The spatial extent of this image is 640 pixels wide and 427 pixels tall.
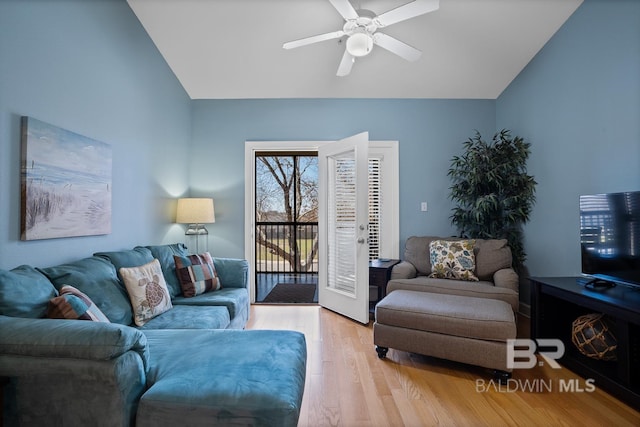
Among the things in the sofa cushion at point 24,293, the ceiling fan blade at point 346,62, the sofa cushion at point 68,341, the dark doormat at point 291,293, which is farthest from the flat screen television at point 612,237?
the sofa cushion at point 24,293

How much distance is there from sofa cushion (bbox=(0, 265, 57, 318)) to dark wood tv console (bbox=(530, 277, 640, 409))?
312 centimetres

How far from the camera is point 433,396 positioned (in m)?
1.97

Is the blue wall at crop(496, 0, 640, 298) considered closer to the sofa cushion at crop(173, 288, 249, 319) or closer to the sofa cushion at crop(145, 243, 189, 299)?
the sofa cushion at crop(173, 288, 249, 319)

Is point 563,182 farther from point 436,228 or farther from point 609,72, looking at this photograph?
point 436,228

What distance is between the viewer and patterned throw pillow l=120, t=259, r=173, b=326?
2.08 meters

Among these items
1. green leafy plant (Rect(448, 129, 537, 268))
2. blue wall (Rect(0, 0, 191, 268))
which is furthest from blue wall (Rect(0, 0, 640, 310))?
green leafy plant (Rect(448, 129, 537, 268))

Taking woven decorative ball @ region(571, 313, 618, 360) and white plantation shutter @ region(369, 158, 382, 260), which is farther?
white plantation shutter @ region(369, 158, 382, 260)

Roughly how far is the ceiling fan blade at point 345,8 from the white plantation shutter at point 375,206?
201 cm

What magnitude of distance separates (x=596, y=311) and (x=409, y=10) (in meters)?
2.42

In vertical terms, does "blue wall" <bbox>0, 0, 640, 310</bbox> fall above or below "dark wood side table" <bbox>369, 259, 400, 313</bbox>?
above

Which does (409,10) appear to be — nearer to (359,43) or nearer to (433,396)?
(359,43)

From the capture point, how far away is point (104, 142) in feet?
7.97

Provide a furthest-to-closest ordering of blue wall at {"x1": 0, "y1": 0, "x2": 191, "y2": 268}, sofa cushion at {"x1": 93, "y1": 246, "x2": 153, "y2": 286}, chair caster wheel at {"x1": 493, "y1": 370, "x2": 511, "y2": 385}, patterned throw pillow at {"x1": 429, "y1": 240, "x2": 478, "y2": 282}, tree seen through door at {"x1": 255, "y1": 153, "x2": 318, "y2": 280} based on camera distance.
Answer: tree seen through door at {"x1": 255, "y1": 153, "x2": 318, "y2": 280}, patterned throw pillow at {"x1": 429, "y1": 240, "x2": 478, "y2": 282}, sofa cushion at {"x1": 93, "y1": 246, "x2": 153, "y2": 286}, chair caster wheel at {"x1": 493, "y1": 370, "x2": 511, "y2": 385}, blue wall at {"x1": 0, "y1": 0, "x2": 191, "y2": 268}

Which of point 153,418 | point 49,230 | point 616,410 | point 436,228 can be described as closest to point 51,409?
point 153,418
